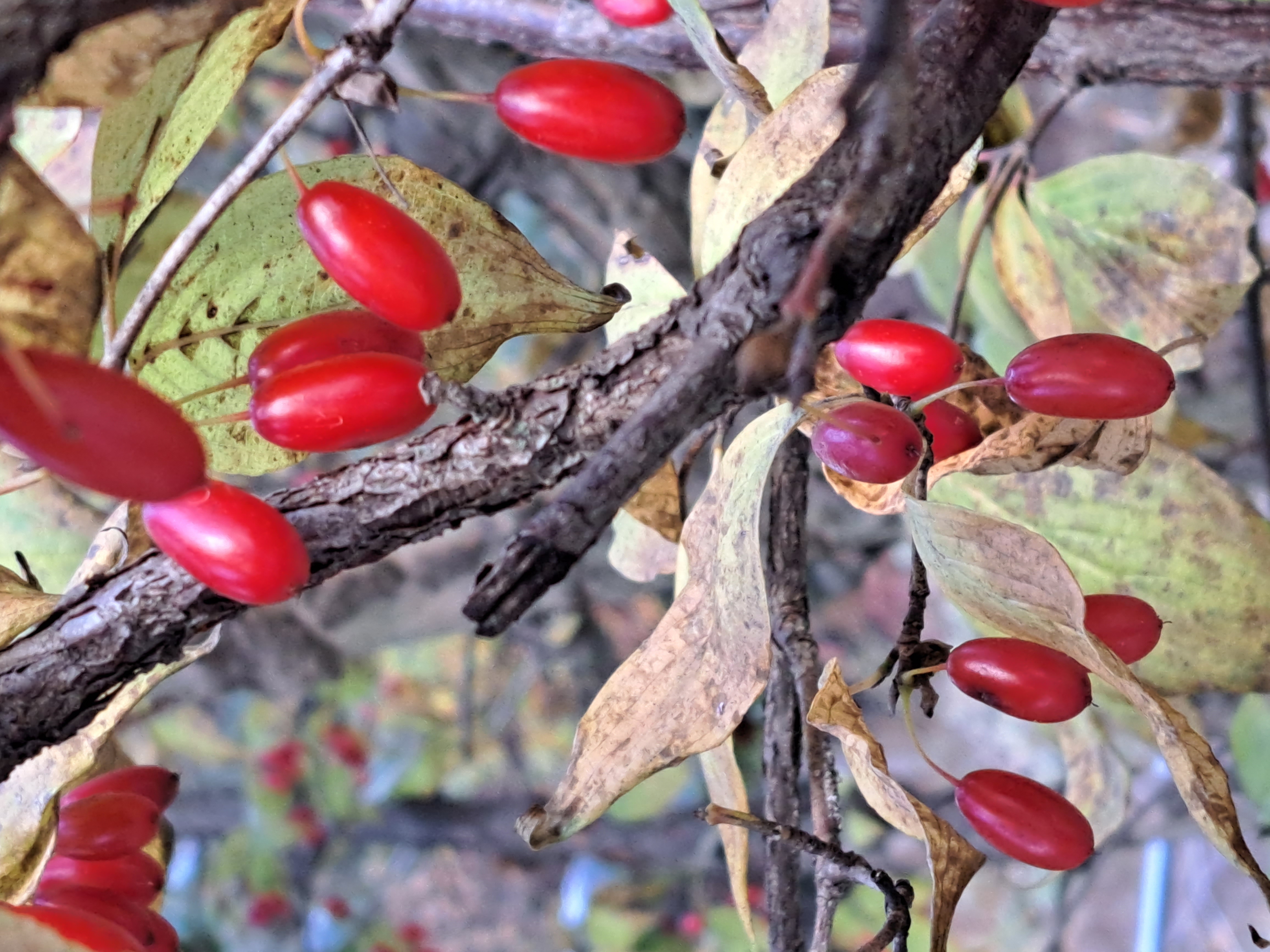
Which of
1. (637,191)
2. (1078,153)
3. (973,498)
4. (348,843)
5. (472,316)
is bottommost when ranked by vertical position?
(348,843)

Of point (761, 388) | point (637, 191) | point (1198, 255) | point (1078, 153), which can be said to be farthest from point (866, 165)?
point (1078, 153)

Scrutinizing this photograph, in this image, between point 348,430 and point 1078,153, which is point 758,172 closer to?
point 348,430

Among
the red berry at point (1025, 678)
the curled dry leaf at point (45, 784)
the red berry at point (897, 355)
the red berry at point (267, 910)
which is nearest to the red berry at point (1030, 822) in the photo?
the red berry at point (1025, 678)

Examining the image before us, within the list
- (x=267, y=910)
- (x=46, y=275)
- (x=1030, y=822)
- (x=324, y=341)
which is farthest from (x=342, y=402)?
(x=267, y=910)

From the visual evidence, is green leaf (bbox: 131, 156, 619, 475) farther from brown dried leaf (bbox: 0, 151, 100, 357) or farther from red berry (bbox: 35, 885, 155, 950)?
red berry (bbox: 35, 885, 155, 950)

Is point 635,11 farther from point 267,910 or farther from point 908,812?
point 267,910

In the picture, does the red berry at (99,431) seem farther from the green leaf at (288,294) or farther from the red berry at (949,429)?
the red berry at (949,429)
